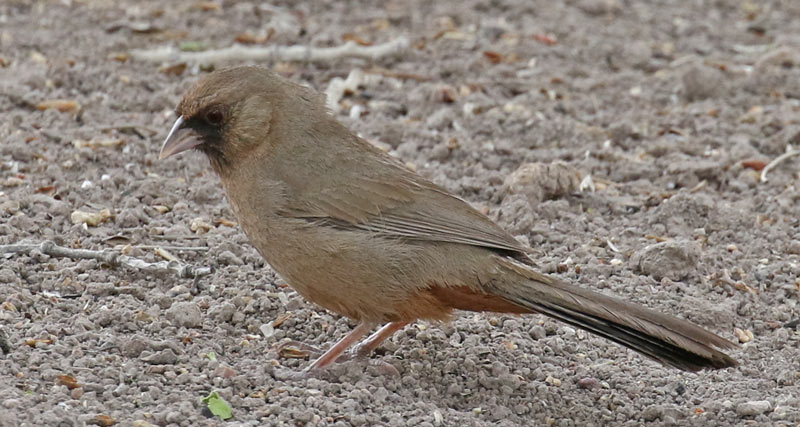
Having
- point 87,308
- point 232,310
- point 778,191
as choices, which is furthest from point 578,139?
point 87,308

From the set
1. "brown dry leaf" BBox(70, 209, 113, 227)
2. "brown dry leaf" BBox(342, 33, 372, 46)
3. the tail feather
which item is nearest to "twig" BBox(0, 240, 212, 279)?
"brown dry leaf" BBox(70, 209, 113, 227)

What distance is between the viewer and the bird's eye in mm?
4902

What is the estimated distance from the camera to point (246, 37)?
8633 millimetres

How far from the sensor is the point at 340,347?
469cm

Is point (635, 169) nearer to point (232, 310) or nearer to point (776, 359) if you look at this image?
point (776, 359)

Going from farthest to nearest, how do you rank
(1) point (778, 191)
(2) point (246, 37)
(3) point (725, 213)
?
1. (2) point (246, 37)
2. (1) point (778, 191)
3. (3) point (725, 213)

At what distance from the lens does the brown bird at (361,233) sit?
4414 millimetres

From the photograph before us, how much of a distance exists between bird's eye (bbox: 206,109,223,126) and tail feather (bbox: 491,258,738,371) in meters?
1.48

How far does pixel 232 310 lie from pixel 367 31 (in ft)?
15.1

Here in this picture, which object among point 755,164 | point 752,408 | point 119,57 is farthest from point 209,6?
point 752,408

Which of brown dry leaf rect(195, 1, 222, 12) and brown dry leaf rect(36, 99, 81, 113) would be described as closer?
brown dry leaf rect(36, 99, 81, 113)

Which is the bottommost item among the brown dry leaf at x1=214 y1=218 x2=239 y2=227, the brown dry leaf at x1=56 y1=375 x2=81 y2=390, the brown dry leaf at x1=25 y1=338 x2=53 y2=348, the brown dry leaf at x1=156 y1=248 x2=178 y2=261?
the brown dry leaf at x1=214 y1=218 x2=239 y2=227

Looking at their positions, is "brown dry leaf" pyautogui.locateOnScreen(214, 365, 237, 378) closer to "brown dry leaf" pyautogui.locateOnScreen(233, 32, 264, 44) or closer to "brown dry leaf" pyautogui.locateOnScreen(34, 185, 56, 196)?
"brown dry leaf" pyautogui.locateOnScreen(34, 185, 56, 196)

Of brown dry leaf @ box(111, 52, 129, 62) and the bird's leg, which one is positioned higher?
brown dry leaf @ box(111, 52, 129, 62)
